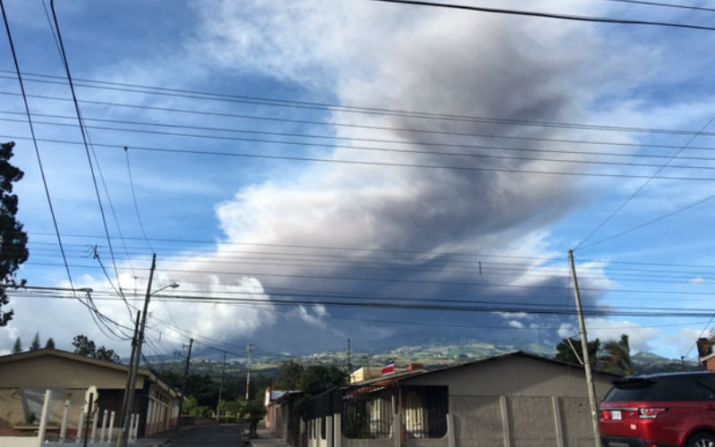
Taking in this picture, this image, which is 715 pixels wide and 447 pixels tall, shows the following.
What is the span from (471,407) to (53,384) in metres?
27.1

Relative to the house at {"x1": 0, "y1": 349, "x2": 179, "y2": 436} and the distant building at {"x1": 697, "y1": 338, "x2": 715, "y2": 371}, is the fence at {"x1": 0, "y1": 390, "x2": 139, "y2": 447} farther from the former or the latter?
the distant building at {"x1": 697, "y1": 338, "x2": 715, "y2": 371}

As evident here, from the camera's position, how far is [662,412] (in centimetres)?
926

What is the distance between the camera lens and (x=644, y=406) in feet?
31.0

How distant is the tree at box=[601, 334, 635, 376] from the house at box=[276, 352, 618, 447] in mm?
20928

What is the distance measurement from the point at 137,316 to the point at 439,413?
19.7m

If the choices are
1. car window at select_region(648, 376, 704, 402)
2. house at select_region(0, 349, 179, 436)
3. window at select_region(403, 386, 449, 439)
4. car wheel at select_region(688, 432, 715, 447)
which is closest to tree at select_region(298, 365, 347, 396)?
house at select_region(0, 349, 179, 436)

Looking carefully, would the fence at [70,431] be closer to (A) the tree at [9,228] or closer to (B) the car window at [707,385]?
(A) the tree at [9,228]

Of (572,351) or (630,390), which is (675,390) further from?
(572,351)

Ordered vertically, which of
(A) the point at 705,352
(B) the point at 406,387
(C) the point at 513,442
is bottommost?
(C) the point at 513,442

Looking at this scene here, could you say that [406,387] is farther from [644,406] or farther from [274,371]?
[274,371]

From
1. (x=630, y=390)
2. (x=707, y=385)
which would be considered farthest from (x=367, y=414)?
(x=707, y=385)

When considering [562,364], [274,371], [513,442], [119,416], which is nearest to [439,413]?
[513,442]

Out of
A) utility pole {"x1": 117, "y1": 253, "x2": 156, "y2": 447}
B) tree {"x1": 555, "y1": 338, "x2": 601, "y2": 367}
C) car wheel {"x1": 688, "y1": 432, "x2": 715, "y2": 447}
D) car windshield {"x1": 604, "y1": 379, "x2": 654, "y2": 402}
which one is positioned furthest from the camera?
tree {"x1": 555, "y1": 338, "x2": 601, "y2": 367}

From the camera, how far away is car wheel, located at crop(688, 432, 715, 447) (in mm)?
9039
